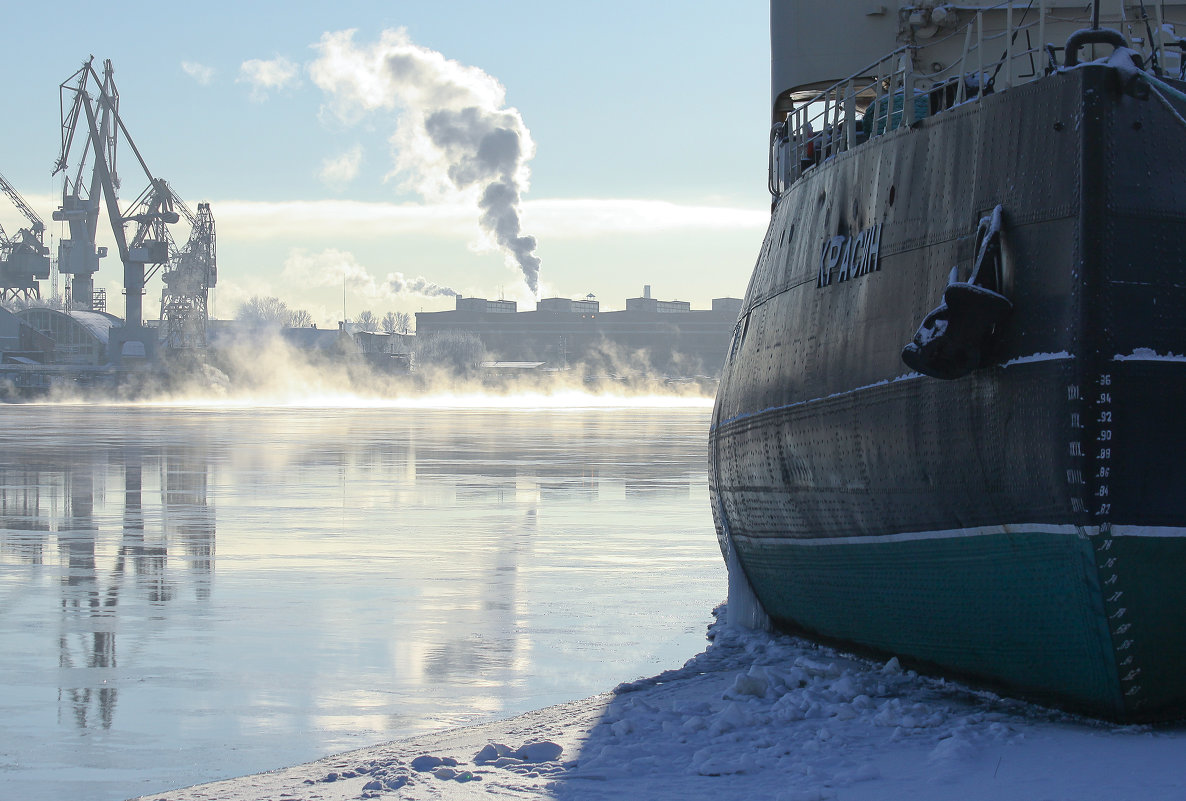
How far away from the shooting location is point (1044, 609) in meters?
7.38

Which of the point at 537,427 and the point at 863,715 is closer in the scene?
the point at 863,715

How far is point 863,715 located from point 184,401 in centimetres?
11024

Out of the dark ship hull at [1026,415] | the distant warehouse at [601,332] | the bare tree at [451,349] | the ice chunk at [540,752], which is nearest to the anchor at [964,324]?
the dark ship hull at [1026,415]

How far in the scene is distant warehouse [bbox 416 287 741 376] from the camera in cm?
17575

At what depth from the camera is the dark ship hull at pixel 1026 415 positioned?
701cm

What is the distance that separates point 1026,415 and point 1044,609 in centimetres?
110

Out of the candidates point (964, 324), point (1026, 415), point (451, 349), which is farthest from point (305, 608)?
point (451, 349)

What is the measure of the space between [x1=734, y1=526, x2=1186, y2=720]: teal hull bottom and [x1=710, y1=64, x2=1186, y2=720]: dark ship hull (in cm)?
1

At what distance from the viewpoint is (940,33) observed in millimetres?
12867

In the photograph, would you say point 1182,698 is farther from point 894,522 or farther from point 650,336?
point 650,336

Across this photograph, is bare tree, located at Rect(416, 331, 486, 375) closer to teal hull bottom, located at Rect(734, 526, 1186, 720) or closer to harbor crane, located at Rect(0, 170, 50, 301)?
harbor crane, located at Rect(0, 170, 50, 301)

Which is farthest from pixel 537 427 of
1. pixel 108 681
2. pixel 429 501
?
pixel 108 681

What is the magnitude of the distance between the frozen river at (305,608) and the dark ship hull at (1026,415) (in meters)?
2.16

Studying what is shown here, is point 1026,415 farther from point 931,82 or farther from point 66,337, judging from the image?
point 66,337
